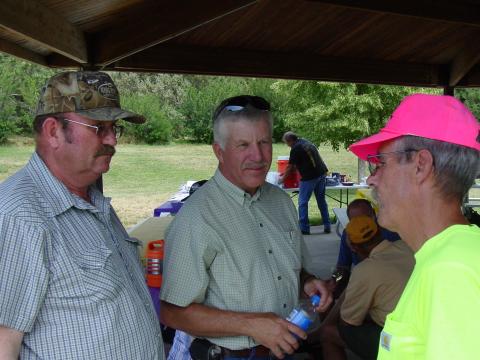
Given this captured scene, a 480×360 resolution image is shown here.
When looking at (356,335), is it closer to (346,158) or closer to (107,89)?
(107,89)

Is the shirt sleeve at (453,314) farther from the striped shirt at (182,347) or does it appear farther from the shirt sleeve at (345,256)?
the shirt sleeve at (345,256)

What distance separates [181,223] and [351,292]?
4.63 ft

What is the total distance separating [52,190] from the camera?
1.46 metres

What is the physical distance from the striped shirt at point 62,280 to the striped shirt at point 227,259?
265 millimetres

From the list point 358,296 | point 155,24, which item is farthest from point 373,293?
point 155,24

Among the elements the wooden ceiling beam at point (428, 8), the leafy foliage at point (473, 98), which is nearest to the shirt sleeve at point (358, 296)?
the wooden ceiling beam at point (428, 8)

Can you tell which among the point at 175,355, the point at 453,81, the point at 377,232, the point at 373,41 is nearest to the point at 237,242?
the point at 175,355

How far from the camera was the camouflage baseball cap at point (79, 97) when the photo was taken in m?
1.54

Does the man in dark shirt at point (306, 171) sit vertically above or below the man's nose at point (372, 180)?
below

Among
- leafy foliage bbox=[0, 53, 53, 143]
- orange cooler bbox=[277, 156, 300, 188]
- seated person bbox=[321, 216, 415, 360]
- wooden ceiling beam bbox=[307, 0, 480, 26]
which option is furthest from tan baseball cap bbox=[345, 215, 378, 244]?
leafy foliage bbox=[0, 53, 53, 143]

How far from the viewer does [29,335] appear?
1.30m

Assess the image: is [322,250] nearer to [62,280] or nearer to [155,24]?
[155,24]

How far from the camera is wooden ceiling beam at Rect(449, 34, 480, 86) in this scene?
5645 millimetres

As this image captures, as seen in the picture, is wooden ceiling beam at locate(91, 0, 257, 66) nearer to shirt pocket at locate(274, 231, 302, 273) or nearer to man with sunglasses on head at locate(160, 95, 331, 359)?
man with sunglasses on head at locate(160, 95, 331, 359)
